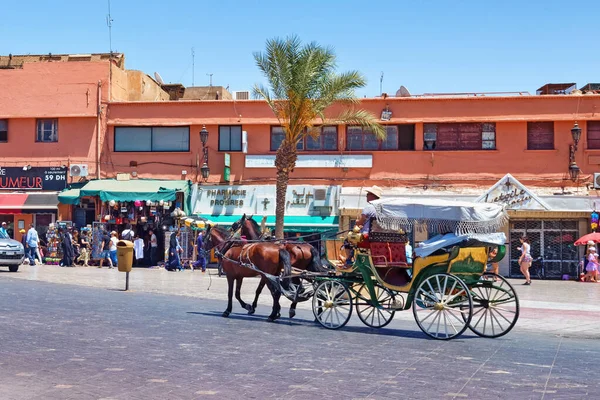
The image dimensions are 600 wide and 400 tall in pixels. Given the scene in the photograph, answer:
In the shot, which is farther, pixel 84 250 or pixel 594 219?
pixel 84 250

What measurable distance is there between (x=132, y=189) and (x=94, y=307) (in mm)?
15597

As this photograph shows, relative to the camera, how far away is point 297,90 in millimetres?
26031

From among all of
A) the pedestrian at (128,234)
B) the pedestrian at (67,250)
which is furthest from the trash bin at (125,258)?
the pedestrian at (67,250)

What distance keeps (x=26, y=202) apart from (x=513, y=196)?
20.1 m

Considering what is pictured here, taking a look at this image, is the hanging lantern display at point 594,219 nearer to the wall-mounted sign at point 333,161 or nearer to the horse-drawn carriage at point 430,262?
the wall-mounted sign at point 333,161

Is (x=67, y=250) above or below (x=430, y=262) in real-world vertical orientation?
below

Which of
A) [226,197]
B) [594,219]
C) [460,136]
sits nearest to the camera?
[594,219]

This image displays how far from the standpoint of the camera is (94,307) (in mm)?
15414

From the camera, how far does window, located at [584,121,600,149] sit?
94.5ft

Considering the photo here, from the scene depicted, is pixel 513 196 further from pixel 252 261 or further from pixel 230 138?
pixel 252 261

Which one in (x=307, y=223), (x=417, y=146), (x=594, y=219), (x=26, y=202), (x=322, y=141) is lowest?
(x=307, y=223)

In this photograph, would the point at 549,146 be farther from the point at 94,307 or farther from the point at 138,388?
the point at 138,388

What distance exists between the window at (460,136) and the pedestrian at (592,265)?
580cm

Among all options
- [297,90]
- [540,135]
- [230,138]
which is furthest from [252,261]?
[540,135]
